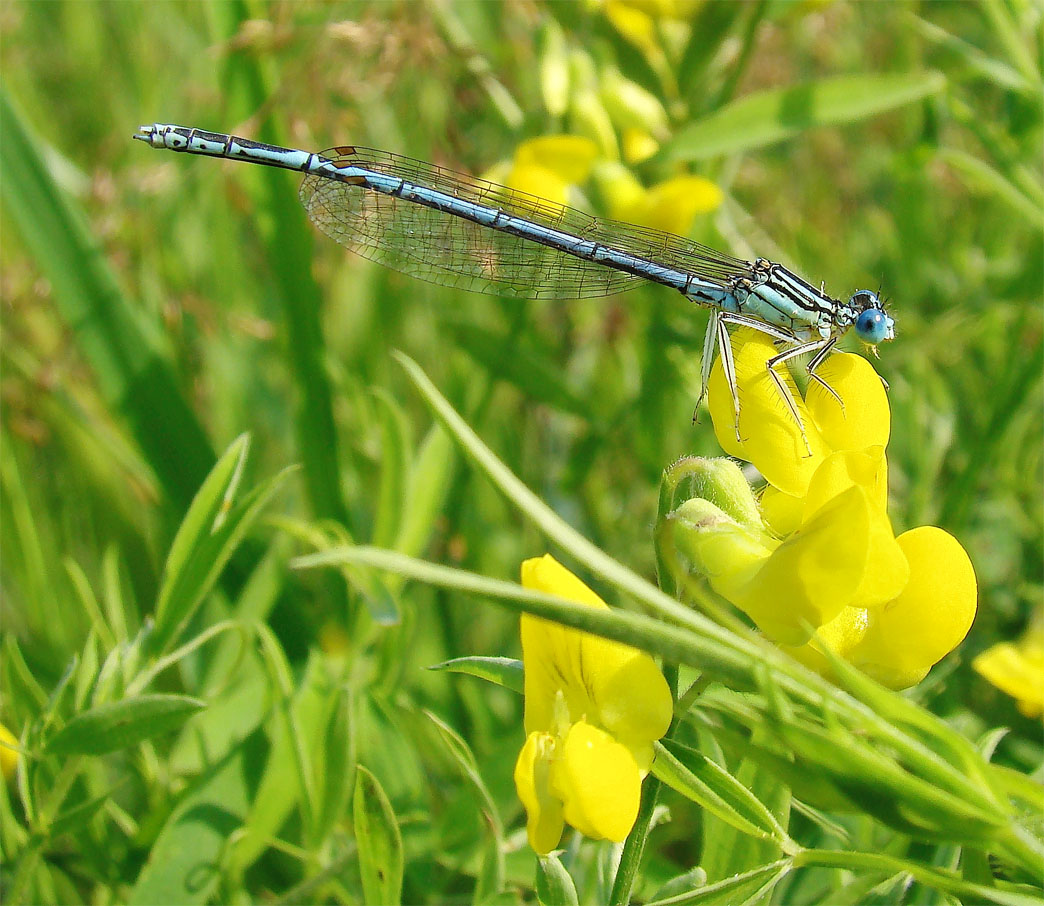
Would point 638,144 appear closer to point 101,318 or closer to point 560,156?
point 560,156

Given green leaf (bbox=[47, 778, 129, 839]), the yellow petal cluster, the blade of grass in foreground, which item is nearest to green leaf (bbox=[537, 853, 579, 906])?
green leaf (bbox=[47, 778, 129, 839])

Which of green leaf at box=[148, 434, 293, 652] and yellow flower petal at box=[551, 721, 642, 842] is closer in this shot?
yellow flower petal at box=[551, 721, 642, 842]

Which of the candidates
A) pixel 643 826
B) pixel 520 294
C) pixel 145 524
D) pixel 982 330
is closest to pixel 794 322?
pixel 520 294

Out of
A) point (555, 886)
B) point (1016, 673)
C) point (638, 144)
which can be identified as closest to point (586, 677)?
point (555, 886)

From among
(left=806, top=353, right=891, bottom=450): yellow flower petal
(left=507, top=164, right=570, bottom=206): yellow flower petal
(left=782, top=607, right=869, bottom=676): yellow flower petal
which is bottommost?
(left=782, top=607, right=869, bottom=676): yellow flower petal

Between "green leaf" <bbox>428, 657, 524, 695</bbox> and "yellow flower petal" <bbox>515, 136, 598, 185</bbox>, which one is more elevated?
"yellow flower petal" <bbox>515, 136, 598, 185</bbox>

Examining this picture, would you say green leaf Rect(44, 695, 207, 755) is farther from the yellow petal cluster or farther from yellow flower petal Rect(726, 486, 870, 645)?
the yellow petal cluster

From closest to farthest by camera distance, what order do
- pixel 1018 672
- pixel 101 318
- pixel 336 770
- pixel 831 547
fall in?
pixel 831 547 < pixel 336 770 < pixel 1018 672 < pixel 101 318
